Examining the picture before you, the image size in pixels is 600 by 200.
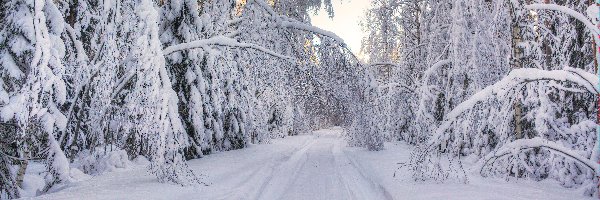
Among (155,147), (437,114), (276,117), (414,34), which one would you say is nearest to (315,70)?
(155,147)

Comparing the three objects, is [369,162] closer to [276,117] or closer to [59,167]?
[59,167]

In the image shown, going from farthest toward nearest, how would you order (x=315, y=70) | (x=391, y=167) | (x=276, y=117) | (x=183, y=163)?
(x=276, y=117) → (x=391, y=167) → (x=315, y=70) → (x=183, y=163)

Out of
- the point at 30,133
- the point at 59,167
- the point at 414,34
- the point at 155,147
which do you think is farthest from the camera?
the point at 414,34

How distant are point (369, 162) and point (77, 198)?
860 cm

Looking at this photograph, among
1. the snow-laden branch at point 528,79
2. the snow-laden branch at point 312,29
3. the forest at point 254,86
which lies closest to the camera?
the forest at point 254,86

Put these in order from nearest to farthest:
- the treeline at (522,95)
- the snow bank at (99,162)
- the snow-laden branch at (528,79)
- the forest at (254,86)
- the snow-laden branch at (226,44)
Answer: the forest at (254,86)
the snow-laden branch at (528,79)
the treeline at (522,95)
the snow-laden branch at (226,44)
the snow bank at (99,162)

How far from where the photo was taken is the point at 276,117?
2780cm

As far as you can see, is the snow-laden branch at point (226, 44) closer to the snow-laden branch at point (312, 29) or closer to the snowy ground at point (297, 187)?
the snow-laden branch at point (312, 29)

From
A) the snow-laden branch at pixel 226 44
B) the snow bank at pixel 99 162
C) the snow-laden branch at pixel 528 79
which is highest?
the snow-laden branch at pixel 226 44

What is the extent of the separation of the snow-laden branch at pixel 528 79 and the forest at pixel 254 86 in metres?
0.02

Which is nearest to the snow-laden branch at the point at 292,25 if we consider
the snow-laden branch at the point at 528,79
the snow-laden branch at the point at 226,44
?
the snow-laden branch at the point at 226,44

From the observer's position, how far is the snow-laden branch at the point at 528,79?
5305mm

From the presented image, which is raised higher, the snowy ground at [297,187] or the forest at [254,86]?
the forest at [254,86]

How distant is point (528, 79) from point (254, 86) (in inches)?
241
